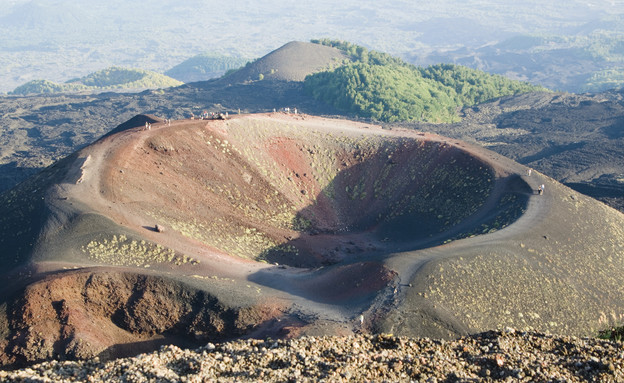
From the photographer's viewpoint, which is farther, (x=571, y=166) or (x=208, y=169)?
(x=571, y=166)

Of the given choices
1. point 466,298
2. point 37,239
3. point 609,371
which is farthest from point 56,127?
point 609,371

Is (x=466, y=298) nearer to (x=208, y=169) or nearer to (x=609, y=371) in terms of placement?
(x=609, y=371)

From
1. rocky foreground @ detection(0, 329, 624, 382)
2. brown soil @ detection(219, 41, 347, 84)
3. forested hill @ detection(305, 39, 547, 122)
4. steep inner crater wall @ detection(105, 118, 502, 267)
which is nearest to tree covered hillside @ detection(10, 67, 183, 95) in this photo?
brown soil @ detection(219, 41, 347, 84)

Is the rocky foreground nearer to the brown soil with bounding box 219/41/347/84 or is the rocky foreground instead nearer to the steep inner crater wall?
the steep inner crater wall

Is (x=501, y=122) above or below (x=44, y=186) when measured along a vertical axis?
below

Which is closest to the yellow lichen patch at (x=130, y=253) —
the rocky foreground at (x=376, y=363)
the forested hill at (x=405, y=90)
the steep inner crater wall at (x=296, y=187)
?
the steep inner crater wall at (x=296, y=187)

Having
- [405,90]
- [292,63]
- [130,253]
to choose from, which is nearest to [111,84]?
[292,63]
